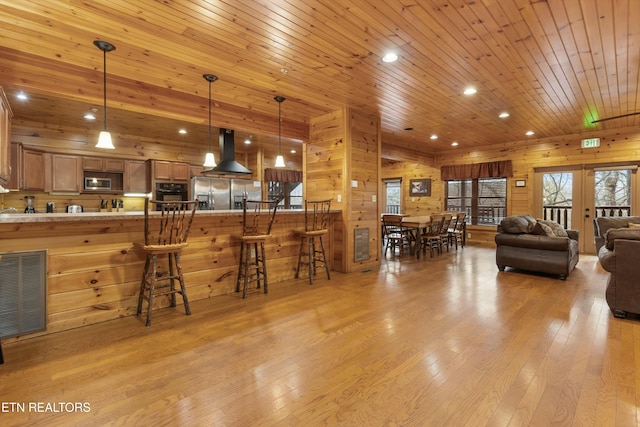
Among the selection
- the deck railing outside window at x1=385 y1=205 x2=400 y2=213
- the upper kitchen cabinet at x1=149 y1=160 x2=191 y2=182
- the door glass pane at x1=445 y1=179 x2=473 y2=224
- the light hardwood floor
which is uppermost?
the upper kitchen cabinet at x1=149 y1=160 x2=191 y2=182

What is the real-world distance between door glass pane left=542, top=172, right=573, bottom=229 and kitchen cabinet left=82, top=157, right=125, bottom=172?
923 cm

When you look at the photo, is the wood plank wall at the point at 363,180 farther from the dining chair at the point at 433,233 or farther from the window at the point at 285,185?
the window at the point at 285,185

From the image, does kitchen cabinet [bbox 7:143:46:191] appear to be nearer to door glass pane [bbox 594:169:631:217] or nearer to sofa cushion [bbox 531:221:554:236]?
sofa cushion [bbox 531:221:554:236]

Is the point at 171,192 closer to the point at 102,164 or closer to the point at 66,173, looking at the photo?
the point at 102,164

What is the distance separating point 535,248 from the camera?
451cm

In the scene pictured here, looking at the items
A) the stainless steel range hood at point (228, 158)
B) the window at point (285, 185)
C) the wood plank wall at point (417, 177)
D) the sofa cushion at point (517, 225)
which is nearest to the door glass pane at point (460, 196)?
the wood plank wall at point (417, 177)

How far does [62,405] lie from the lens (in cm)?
169

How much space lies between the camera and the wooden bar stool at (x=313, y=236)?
4.31m

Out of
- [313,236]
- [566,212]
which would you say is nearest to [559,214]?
[566,212]

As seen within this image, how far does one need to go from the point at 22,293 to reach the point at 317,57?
330cm

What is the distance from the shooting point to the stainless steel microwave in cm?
580

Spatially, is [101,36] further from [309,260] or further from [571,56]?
[571,56]

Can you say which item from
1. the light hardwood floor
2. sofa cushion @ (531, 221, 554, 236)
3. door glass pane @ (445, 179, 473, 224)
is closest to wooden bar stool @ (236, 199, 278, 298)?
the light hardwood floor

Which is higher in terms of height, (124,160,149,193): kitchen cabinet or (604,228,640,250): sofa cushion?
(124,160,149,193): kitchen cabinet
